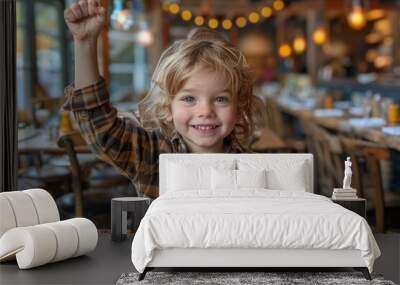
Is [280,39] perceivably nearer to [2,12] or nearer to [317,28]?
[317,28]

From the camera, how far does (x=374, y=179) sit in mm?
7062

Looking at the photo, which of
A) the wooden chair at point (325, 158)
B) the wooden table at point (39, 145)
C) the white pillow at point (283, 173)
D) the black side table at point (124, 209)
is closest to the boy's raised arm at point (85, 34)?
the black side table at point (124, 209)

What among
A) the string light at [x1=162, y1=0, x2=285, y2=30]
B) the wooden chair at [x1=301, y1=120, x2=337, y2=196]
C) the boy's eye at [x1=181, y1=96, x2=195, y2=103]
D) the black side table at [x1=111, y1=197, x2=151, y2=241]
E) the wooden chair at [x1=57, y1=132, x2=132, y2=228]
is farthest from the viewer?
the string light at [x1=162, y1=0, x2=285, y2=30]

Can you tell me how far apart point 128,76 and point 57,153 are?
47.6 feet

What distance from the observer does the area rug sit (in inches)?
167

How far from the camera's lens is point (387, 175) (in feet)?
31.4

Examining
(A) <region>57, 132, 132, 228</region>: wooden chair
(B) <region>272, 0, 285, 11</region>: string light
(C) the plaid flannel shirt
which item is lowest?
(A) <region>57, 132, 132, 228</region>: wooden chair

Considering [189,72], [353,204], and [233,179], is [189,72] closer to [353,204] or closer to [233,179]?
[233,179]

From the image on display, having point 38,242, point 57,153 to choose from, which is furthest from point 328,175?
point 38,242

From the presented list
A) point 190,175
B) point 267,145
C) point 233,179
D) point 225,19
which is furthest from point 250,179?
point 225,19

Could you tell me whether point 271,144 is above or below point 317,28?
below

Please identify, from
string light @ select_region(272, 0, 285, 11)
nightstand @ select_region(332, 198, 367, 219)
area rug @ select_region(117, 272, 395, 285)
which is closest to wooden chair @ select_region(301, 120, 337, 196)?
nightstand @ select_region(332, 198, 367, 219)

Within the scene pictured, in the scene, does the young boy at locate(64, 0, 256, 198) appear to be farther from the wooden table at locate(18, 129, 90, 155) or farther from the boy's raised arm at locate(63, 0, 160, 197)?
the wooden table at locate(18, 129, 90, 155)

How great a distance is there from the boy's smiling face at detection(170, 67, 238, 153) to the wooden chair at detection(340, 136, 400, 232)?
2.60 meters
